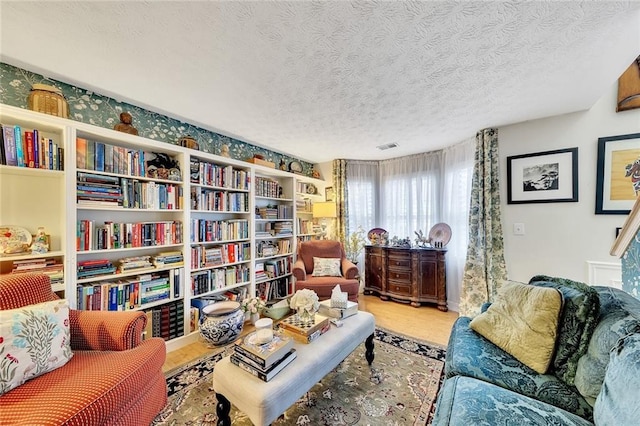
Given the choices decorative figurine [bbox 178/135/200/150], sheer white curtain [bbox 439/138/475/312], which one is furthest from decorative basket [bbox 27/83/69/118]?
sheer white curtain [bbox 439/138/475/312]

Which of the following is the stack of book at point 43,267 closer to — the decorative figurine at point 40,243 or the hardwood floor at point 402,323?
the decorative figurine at point 40,243

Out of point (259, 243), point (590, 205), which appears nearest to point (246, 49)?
point (259, 243)

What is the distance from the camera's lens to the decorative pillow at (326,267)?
10.0ft

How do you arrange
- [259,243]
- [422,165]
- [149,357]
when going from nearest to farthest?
[149,357] → [259,243] → [422,165]

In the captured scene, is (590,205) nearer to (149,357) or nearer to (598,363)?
(598,363)

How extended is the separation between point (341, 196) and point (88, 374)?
3.36 metres

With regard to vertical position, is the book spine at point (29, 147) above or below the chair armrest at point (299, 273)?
above

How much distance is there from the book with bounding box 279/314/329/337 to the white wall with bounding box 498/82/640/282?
230 centimetres

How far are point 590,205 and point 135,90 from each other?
4094mm

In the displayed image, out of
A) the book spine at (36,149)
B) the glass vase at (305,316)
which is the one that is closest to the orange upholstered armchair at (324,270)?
the glass vase at (305,316)

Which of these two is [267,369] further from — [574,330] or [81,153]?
[81,153]

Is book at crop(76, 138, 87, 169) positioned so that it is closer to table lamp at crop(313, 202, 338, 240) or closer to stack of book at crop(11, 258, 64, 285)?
stack of book at crop(11, 258, 64, 285)

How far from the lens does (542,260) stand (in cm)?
238

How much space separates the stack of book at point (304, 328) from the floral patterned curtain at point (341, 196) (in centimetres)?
233
